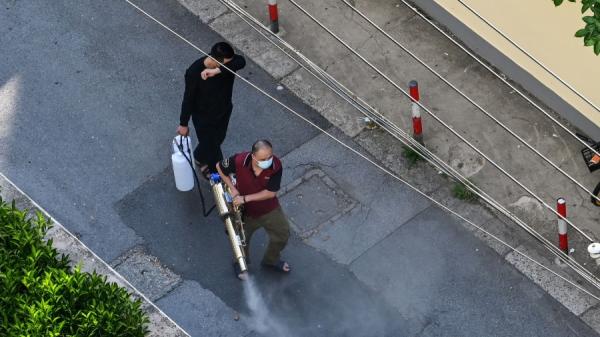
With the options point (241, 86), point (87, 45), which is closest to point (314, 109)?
point (241, 86)

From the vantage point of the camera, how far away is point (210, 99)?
11.1 meters

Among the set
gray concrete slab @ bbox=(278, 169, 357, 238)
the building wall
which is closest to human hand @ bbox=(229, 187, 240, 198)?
gray concrete slab @ bbox=(278, 169, 357, 238)

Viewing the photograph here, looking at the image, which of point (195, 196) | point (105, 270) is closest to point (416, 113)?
point (195, 196)

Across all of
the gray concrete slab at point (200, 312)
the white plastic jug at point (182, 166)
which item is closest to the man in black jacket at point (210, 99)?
the white plastic jug at point (182, 166)

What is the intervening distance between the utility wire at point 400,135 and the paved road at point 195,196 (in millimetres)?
395

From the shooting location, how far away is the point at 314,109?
505 inches

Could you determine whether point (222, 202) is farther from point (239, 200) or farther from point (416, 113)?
point (416, 113)

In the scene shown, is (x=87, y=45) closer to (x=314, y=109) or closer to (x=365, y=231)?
(x=314, y=109)

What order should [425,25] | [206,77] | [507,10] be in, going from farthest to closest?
[425,25], [507,10], [206,77]

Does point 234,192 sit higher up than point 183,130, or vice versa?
point 234,192

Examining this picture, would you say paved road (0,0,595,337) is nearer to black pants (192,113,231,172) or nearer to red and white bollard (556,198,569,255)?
black pants (192,113,231,172)

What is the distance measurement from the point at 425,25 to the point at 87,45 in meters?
3.77

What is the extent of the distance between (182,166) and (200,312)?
1444 mm

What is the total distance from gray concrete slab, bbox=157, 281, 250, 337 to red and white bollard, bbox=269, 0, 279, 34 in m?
3.45
